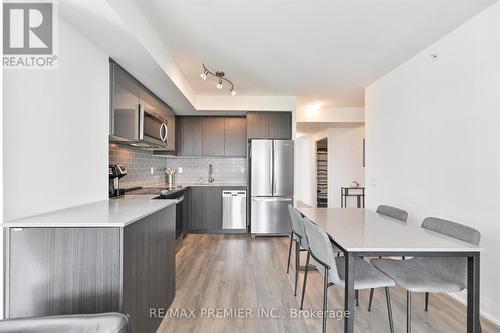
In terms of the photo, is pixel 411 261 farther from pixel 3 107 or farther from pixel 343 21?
pixel 3 107

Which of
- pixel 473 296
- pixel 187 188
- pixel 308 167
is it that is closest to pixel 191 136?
pixel 187 188

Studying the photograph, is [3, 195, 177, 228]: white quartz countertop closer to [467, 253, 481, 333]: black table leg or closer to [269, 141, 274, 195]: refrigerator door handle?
[467, 253, 481, 333]: black table leg

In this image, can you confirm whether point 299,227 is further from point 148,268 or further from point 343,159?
→ point 343,159

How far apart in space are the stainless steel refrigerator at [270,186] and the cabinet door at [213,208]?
59cm

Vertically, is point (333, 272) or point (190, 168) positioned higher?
point (190, 168)

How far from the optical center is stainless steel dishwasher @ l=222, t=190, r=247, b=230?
482 cm

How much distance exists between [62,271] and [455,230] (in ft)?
8.02

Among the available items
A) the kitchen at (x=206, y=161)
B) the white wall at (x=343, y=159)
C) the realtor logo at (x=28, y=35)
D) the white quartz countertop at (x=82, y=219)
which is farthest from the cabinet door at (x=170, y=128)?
the white wall at (x=343, y=159)

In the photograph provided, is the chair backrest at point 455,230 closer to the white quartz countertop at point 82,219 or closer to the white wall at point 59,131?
the white quartz countertop at point 82,219

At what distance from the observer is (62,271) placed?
1388 millimetres

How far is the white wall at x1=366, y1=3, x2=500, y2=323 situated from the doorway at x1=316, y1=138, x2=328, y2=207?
4.40 metres

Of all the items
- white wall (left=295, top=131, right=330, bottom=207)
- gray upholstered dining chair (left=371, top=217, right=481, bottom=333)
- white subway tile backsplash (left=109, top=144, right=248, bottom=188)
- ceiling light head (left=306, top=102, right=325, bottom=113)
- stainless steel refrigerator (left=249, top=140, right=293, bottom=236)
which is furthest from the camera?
white wall (left=295, top=131, right=330, bottom=207)

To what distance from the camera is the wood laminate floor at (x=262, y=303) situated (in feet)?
6.79

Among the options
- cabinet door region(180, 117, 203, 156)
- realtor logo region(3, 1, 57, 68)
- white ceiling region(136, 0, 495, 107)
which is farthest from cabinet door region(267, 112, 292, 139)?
realtor logo region(3, 1, 57, 68)
